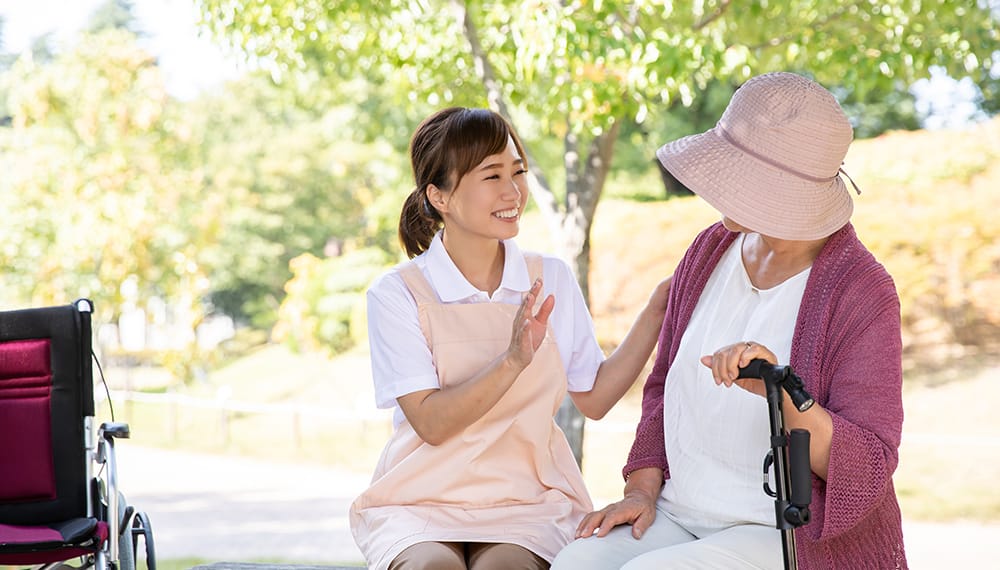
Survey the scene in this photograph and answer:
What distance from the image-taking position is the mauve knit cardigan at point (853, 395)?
1672 millimetres

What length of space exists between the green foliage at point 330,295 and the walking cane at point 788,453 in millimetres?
9899

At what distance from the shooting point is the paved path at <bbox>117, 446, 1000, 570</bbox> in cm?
592

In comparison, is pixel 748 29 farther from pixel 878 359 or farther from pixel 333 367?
pixel 333 367

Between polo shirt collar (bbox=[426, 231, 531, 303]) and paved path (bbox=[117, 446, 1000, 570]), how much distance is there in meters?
3.85

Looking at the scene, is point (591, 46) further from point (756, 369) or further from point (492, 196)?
point (756, 369)

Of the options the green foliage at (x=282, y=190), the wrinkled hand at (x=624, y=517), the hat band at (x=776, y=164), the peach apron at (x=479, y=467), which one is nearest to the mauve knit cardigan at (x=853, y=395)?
the hat band at (x=776, y=164)

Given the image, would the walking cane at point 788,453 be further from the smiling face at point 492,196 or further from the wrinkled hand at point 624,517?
the smiling face at point 492,196

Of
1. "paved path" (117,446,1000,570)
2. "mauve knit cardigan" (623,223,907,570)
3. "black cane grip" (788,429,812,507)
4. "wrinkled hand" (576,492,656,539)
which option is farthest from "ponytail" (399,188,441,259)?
"paved path" (117,446,1000,570)

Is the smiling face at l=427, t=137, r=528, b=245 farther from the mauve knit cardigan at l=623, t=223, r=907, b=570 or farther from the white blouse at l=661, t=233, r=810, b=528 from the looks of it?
the mauve knit cardigan at l=623, t=223, r=907, b=570

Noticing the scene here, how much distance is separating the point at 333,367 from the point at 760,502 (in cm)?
995

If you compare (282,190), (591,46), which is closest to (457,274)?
(591,46)

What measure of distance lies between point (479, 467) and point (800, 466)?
30.9 inches

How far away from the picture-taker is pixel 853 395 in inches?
67.2

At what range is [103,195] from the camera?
10.8 m
